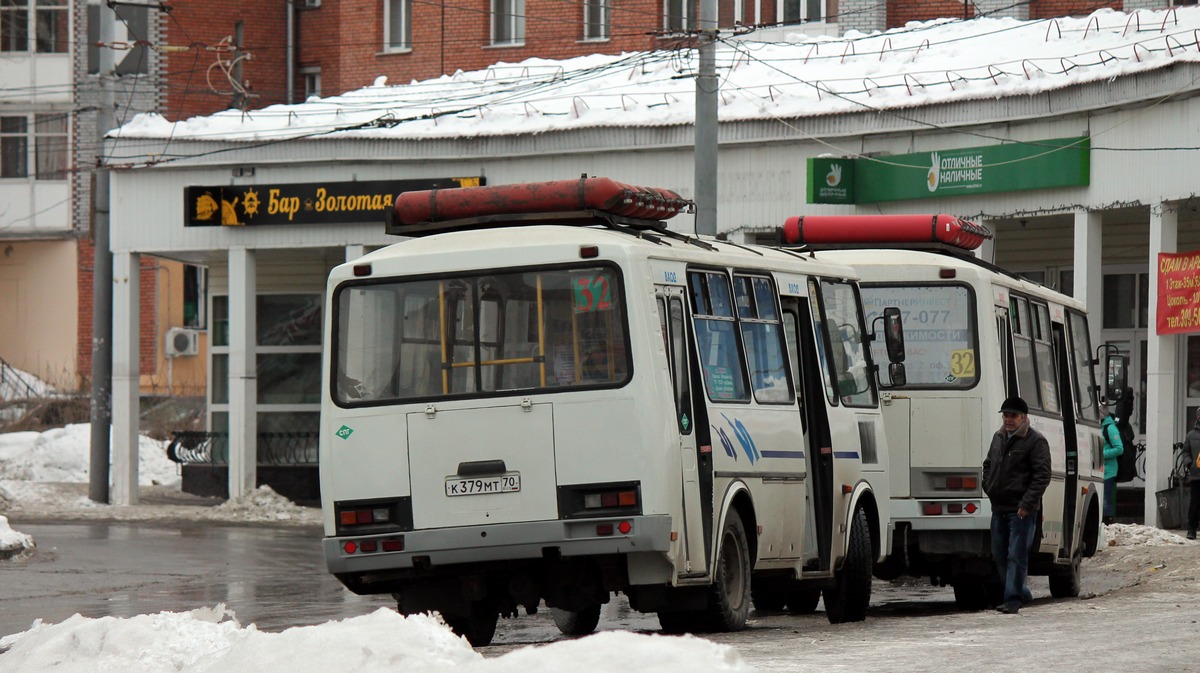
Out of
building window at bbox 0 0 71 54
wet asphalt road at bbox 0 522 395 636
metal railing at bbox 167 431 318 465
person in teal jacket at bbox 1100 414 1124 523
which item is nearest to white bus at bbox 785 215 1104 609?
wet asphalt road at bbox 0 522 395 636

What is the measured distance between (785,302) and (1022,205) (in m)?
12.3

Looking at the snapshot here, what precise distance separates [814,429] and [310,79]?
142 ft

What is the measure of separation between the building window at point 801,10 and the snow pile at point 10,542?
60.1 ft

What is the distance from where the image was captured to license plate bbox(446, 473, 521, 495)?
38.9 ft

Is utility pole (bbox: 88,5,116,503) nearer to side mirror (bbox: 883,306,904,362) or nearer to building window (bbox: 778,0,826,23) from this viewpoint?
building window (bbox: 778,0,826,23)

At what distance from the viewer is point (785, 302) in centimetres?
1411

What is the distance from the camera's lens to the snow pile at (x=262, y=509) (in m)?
31.2

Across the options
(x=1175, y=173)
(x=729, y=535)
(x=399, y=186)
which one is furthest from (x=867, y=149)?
(x=729, y=535)

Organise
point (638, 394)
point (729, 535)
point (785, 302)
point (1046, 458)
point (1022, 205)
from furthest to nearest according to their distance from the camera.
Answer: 1. point (1022, 205)
2. point (1046, 458)
3. point (785, 302)
4. point (729, 535)
5. point (638, 394)

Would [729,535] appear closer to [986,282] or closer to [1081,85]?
[986,282]

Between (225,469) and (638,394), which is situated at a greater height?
(638,394)

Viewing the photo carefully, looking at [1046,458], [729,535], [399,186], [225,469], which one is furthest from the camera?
[225,469]

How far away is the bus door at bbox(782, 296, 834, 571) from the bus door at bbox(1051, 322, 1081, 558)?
4236mm

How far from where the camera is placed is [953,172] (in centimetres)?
2597
